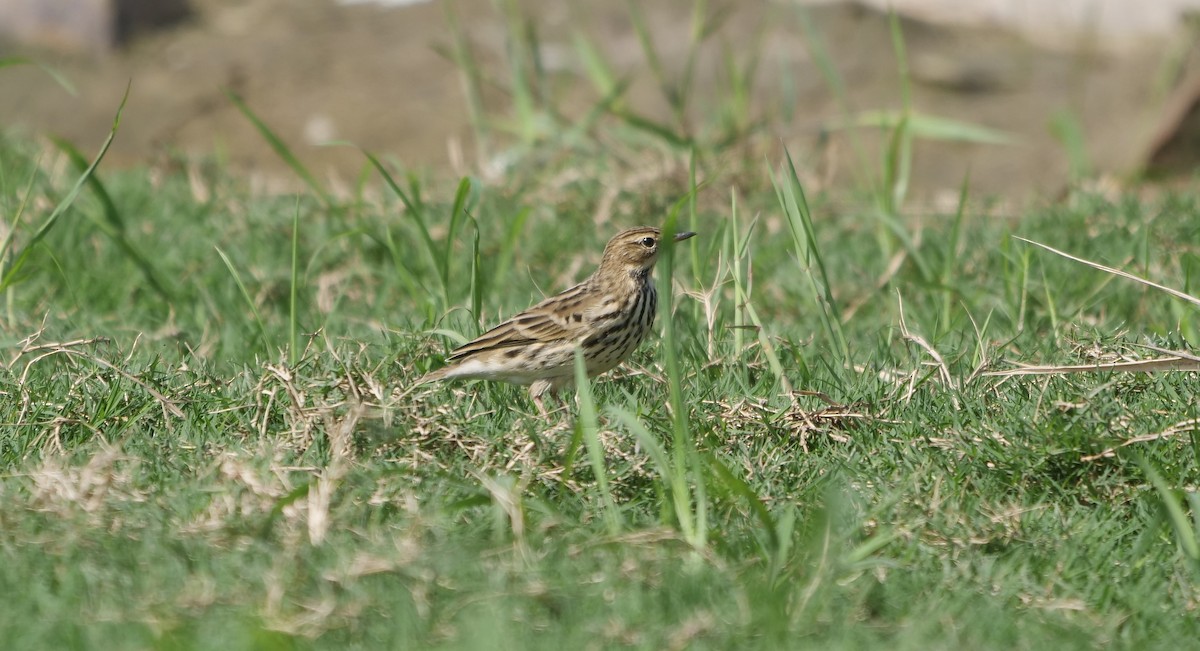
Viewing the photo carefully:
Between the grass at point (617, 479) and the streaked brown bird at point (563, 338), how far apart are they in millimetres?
125

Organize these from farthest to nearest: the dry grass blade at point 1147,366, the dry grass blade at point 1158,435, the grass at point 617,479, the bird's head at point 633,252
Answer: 1. the bird's head at point 633,252
2. the dry grass blade at point 1158,435
3. the dry grass blade at point 1147,366
4. the grass at point 617,479

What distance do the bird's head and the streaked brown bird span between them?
69 mm

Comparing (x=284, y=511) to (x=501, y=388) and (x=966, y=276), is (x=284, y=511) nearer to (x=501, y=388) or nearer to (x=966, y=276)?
(x=501, y=388)

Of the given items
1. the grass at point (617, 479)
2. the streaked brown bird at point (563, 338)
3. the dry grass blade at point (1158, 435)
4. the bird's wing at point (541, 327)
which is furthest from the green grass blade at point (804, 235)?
the dry grass blade at point (1158, 435)

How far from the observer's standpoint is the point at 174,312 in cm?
633

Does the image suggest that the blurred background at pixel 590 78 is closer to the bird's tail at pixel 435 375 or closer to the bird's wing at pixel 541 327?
the bird's wing at pixel 541 327

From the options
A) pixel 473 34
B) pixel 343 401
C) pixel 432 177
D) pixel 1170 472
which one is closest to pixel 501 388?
pixel 343 401

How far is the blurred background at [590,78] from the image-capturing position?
1003 centimetres

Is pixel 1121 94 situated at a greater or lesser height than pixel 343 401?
lesser

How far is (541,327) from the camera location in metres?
5.25

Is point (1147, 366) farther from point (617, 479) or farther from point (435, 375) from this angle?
point (435, 375)

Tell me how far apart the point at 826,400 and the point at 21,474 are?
8.42 feet

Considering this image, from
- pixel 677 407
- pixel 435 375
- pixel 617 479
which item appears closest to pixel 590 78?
pixel 435 375

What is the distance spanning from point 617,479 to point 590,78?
5.63 metres
